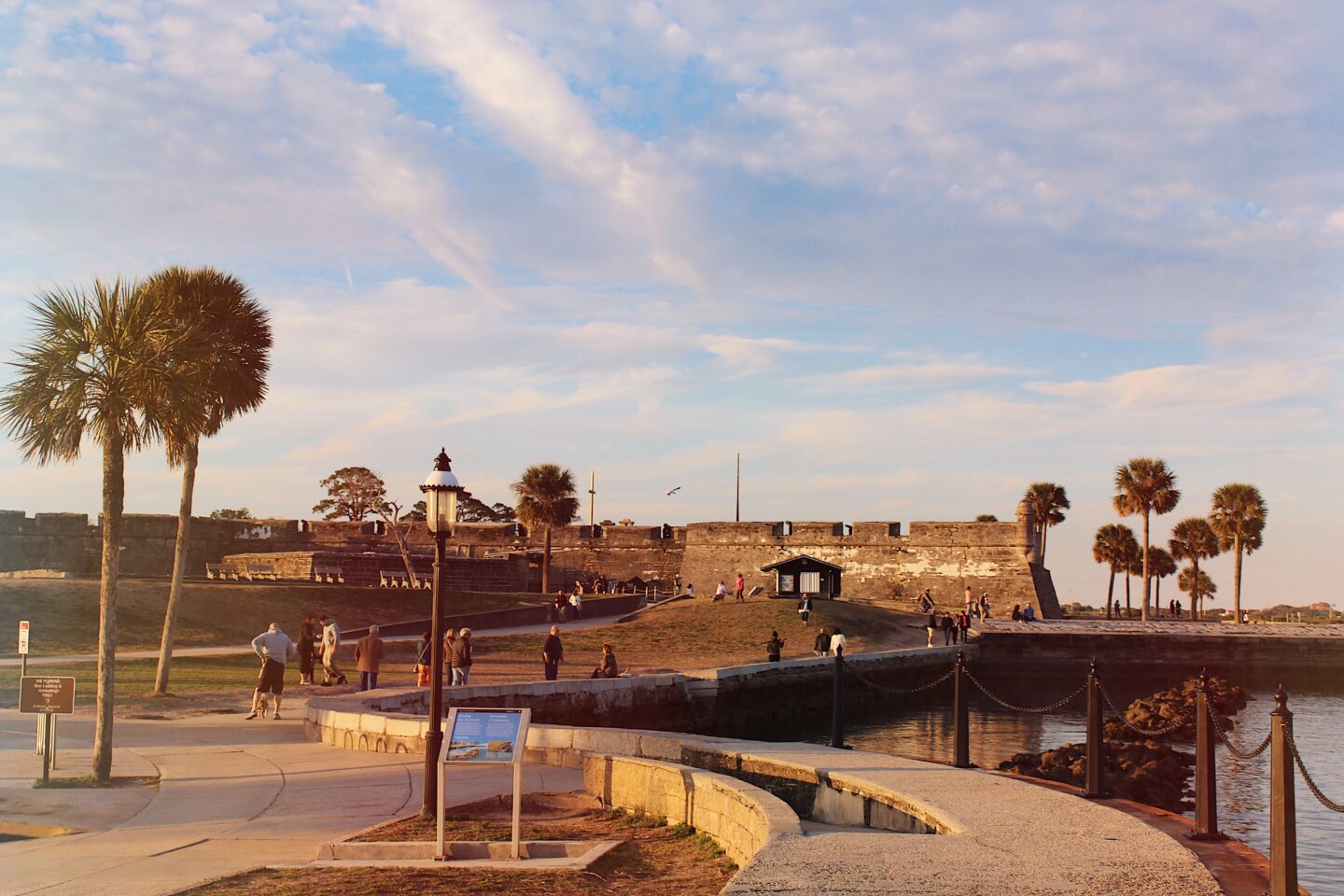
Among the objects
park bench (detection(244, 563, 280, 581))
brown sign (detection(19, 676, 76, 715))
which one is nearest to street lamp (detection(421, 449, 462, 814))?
brown sign (detection(19, 676, 76, 715))

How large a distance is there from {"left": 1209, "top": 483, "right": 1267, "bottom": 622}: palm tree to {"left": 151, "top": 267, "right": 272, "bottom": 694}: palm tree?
51.6 m

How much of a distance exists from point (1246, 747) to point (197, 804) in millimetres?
21241

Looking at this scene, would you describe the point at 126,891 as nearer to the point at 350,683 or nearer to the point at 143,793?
the point at 143,793

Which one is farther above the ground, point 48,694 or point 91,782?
point 48,694

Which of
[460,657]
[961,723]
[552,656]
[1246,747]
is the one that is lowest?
[1246,747]

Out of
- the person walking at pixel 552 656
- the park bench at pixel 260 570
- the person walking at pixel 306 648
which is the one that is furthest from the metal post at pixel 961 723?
the park bench at pixel 260 570

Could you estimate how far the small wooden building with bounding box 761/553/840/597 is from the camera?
4375 cm

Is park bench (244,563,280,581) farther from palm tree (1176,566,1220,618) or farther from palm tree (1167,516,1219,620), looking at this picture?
palm tree (1176,566,1220,618)

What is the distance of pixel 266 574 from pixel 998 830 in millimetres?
37897

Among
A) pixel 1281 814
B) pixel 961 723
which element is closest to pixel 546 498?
pixel 961 723

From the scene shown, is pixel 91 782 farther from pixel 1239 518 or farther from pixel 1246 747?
pixel 1239 518

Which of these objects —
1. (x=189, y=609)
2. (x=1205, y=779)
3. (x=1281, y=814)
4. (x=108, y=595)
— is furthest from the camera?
(x=189, y=609)

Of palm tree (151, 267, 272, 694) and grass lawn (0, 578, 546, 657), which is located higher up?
palm tree (151, 267, 272, 694)

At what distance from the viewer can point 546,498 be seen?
4822 cm
